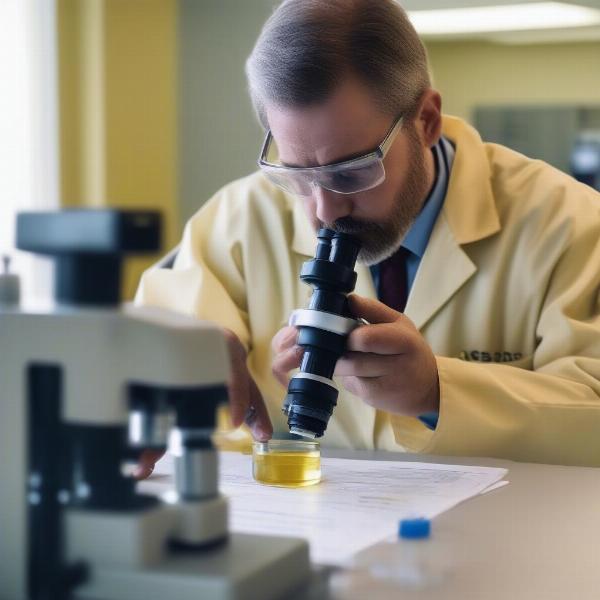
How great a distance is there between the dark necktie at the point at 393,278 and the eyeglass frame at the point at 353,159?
308mm

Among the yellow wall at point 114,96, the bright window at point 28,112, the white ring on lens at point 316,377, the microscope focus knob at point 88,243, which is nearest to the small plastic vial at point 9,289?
the microscope focus knob at point 88,243

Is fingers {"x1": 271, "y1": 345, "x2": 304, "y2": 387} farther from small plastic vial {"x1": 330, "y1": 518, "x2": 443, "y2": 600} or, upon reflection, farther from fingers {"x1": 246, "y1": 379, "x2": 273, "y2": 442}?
small plastic vial {"x1": 330, "y1": 518, "x2": 443, "y2": 600}

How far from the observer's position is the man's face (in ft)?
6.37

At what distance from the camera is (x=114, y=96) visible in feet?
17.8

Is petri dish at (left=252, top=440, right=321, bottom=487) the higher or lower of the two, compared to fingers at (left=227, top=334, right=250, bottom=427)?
lower

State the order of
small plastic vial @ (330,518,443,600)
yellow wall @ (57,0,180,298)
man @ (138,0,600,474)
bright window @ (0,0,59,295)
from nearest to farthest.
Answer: small plastic vial @ (330,518,443,600), man @ (138,0,600,474), bright window @ (0,0,59,295), yellow wall @ (57,0,180,298)

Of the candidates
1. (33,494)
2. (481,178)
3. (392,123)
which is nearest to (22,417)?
(33,494)

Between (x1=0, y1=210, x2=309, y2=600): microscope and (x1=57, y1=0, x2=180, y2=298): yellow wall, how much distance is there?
173 inches

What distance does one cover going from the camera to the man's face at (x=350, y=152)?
6.37ft

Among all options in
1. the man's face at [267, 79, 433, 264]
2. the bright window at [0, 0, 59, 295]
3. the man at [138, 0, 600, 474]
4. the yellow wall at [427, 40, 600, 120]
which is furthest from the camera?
the yellow wall at [427, 40, 600, 120]

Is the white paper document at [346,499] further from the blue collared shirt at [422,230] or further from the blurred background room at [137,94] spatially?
the blurred background room at [137,94]

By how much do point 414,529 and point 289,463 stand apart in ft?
1.17

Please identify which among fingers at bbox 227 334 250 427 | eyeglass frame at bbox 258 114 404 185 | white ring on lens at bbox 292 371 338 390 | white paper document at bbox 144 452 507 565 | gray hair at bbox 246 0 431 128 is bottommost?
white paper document at bbox 144 452 507 565

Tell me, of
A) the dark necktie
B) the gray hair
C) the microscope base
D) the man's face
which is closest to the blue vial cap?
the microscope base
